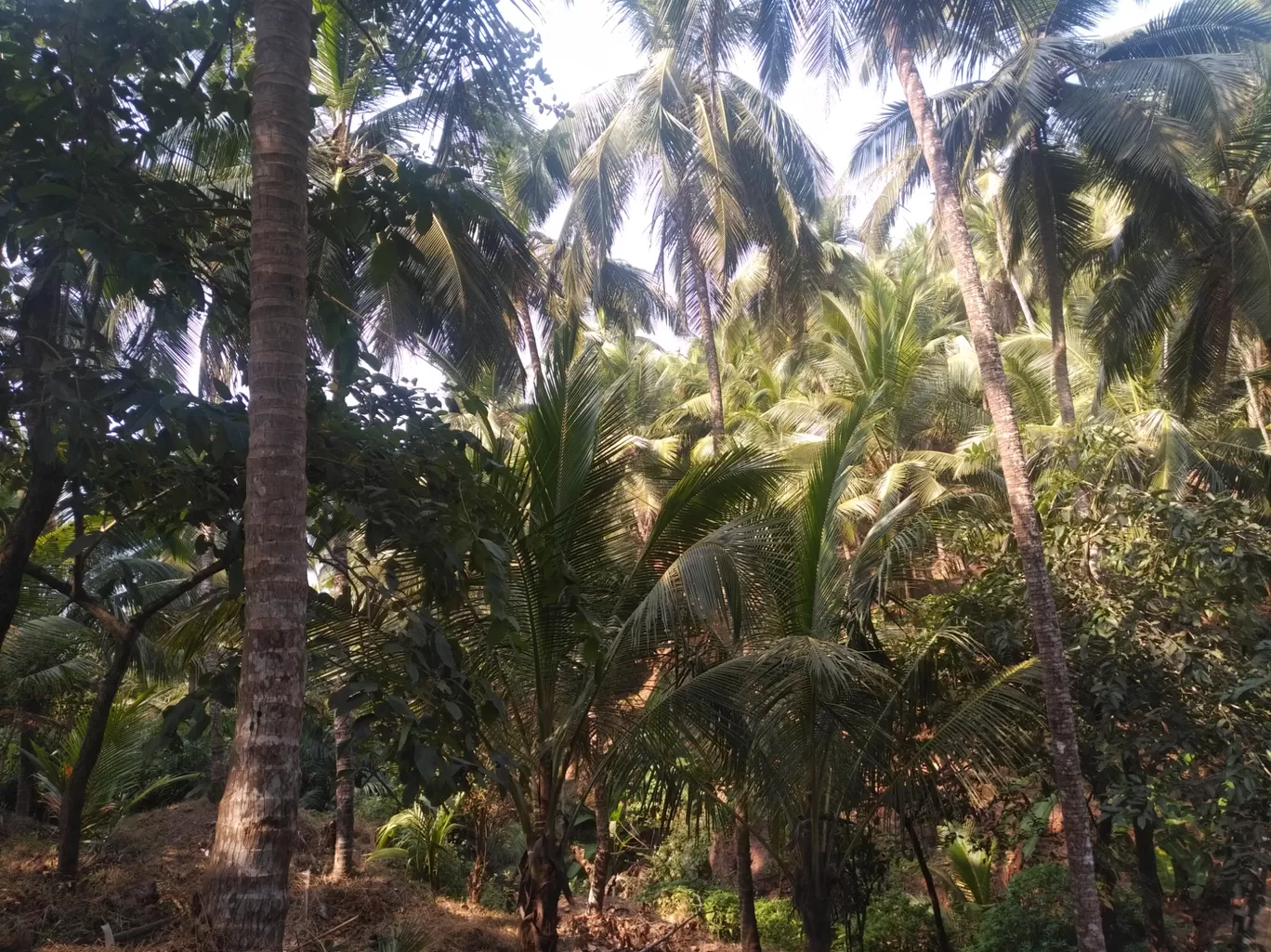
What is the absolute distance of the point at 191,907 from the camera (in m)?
4.96

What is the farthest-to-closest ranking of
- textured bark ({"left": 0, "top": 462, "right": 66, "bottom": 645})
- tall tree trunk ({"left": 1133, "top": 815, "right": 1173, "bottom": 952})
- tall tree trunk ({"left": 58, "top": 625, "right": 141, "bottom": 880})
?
1. tall tree trunk ({"left": 1133, "top": 815, "right": 1173, "bottom": 952})
2. tall tree trunk ({"left": 58, "top": 625, "right": 141, "bottom": 880})
3. textured bark ({"left": 0, "top": 462, "right": 66, "bottom": 645})

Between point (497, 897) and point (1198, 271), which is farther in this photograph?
point (1198, 271)

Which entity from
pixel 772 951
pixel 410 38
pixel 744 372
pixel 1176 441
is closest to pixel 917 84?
pixel 410 38

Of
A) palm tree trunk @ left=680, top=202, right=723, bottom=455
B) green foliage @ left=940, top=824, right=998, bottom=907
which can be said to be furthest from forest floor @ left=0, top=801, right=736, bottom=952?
palm tree trunk @ left=680, top=202, right=723, bottom=455

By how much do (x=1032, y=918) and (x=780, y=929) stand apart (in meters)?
2.94

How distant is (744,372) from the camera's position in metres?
26.3

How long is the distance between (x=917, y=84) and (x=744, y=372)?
18.0m

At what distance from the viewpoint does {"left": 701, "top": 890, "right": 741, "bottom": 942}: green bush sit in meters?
11.2

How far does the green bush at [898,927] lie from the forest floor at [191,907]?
78.3 inches

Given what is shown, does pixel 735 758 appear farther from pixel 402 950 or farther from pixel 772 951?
pixel 772 951

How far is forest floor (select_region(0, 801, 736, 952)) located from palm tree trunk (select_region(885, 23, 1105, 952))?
14.5 ft

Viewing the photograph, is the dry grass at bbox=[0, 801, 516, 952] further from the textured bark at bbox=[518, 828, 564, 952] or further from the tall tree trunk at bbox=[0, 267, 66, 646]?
the tall tree trunk at bbox=[0, 267, 66, 646]

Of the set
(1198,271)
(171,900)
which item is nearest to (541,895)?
(171,900)

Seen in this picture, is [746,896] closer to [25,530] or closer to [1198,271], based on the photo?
[25,530]
